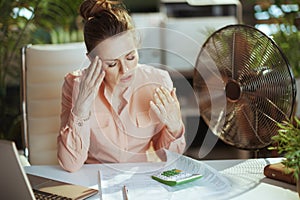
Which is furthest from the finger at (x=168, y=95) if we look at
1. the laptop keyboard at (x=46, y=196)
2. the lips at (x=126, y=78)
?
the laptop keyboard at (x=46, y=196)

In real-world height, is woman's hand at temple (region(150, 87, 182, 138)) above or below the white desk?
above

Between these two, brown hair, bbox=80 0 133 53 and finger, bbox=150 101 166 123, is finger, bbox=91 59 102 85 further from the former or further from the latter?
finger, bbox=150 101 166 123

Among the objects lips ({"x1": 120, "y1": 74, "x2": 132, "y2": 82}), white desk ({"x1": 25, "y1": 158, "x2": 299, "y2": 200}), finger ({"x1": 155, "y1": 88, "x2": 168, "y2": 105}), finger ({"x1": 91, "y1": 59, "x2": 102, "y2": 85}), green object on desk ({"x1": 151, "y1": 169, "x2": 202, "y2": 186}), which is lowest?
white desk ({"x1": 25, "y1": 158, "x2": 299, "y2": 200})

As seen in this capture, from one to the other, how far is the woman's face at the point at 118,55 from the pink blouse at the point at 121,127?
5cm

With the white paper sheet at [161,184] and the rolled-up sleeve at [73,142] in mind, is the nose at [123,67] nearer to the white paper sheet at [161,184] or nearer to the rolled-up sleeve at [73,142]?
the rolled-up sleeve at [73,142]

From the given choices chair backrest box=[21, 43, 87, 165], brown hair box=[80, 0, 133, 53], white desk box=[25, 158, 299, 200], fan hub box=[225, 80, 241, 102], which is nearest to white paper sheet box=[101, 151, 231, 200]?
white desk box=[25, 158, 299, 200]

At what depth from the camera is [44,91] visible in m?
2.39

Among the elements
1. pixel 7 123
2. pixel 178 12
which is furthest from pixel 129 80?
pixel 178 12

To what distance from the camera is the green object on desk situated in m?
1.71

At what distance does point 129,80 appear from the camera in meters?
1.94

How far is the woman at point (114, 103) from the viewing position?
74.5 inches

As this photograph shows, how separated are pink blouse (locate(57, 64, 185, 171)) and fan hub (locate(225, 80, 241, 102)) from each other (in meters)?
0.19

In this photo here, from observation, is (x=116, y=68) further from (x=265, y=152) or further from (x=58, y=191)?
(x=265, y=152)

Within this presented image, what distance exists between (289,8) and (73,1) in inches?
61.3
